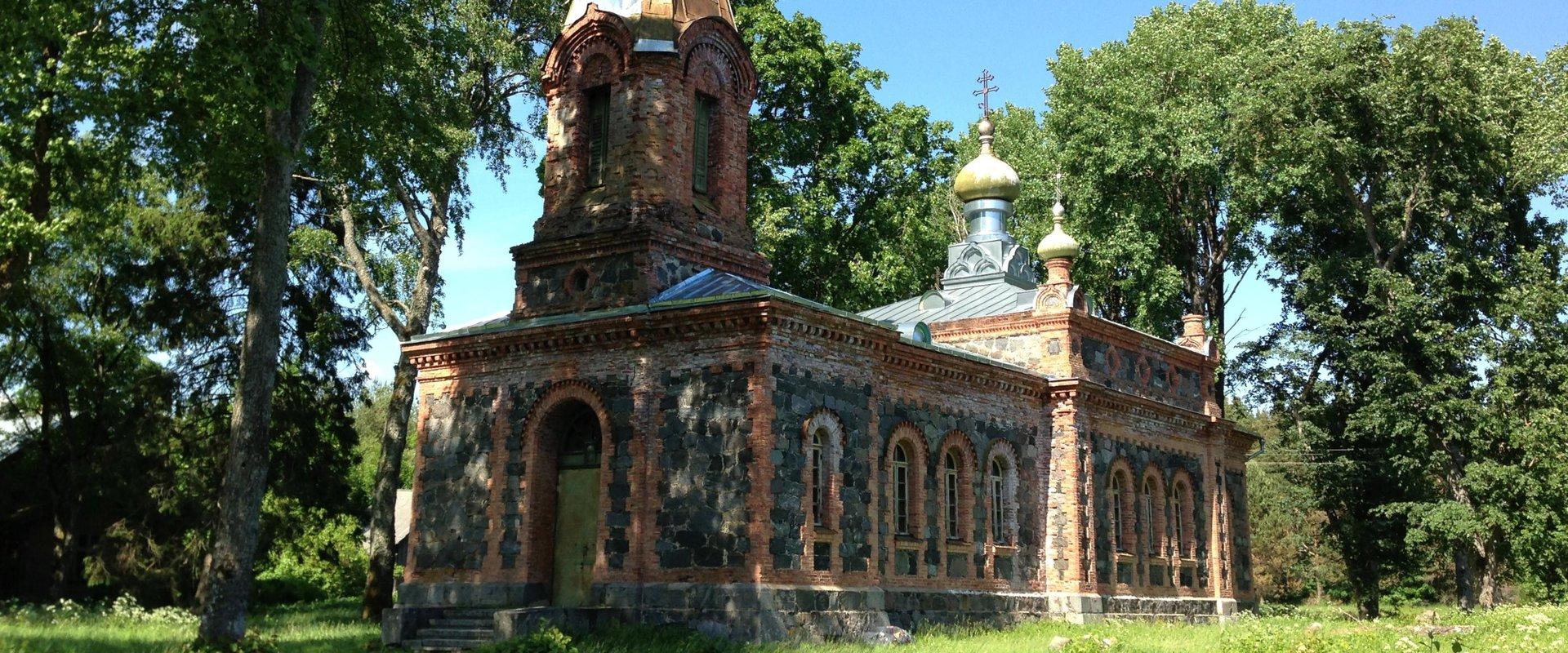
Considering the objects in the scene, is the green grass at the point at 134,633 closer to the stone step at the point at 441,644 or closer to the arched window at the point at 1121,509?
the stone step at the point at 441,644

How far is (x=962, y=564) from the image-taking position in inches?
797

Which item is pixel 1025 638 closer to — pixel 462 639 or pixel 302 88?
pixel 462 639

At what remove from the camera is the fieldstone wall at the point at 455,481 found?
18.5 m

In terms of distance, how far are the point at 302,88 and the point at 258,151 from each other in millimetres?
837

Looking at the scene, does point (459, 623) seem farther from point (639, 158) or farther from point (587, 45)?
point (587, 45)

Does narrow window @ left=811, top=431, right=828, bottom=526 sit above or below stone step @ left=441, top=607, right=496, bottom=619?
above

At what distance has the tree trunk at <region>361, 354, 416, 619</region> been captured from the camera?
23.1 metres

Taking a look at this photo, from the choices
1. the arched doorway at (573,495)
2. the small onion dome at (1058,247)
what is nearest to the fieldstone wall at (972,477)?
the arched doorway at (573,495)

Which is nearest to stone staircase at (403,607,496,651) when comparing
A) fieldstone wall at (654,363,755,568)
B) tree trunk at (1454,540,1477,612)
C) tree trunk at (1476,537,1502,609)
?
fieldstone wall at (654,363,755,568)

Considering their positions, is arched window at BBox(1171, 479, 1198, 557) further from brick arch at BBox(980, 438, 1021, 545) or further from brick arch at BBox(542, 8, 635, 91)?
brick arch at BBox(542, 8, 635, 91)

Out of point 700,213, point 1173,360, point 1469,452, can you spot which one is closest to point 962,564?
point 700,213

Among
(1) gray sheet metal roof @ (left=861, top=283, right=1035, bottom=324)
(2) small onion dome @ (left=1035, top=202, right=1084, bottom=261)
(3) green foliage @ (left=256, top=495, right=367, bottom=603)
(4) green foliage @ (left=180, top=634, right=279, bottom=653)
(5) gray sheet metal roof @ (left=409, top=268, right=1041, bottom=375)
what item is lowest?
(4) green foliage @ (left=180, top=634, right=279, bottom=653)

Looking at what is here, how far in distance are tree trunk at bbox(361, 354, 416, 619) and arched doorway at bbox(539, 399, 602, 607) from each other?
18.8 ft

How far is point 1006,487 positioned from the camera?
21625mm
